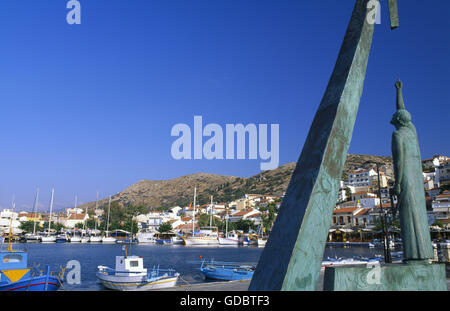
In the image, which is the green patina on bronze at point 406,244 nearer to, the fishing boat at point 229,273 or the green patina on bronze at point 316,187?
the green patina on bronze at point 316,187

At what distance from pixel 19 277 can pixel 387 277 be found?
16541 millimetres

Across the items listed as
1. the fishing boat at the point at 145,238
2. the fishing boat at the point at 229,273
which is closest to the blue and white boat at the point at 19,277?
the fishing boat at the point at 229,273

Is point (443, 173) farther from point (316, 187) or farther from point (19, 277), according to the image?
point (316, 187)

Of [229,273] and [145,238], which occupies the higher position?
[229,273]

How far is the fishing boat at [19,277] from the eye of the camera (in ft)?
49.1

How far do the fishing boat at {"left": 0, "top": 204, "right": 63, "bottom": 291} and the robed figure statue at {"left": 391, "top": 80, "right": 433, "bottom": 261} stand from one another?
14869 mm

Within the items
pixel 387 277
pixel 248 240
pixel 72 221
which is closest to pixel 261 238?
pixel 248 240

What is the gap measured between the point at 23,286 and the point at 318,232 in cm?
1563

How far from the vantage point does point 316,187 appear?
3.31 m

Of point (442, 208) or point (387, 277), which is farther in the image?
point (442, 208)

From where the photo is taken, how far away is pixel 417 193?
14.2ft

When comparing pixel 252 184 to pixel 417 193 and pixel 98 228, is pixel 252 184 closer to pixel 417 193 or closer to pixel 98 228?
pixel 98 228

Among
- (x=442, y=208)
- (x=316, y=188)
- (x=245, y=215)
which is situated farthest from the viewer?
(x=245, y=215)
